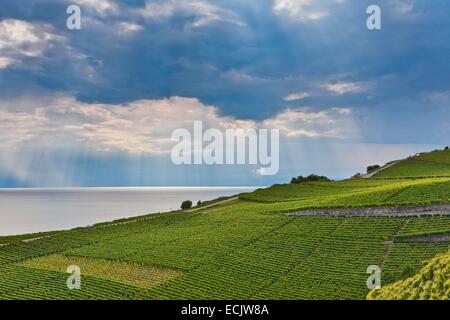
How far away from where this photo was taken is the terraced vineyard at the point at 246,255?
39219 mm

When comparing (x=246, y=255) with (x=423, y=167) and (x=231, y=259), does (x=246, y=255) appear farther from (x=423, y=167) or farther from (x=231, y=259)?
(x=423, y=167)

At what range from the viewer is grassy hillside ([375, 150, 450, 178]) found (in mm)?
97194

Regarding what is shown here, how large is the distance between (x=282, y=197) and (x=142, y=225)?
2980 cm

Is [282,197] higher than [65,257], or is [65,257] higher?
[282,197]

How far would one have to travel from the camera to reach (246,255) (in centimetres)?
4838

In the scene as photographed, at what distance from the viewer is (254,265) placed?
45.0 meters

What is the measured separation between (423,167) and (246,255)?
7523 cm

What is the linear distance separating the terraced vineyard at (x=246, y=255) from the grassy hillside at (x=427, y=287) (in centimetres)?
652

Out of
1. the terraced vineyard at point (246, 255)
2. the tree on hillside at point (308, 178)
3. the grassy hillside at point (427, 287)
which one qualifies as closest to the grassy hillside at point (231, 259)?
the terraced vineyard at point (246, 255)

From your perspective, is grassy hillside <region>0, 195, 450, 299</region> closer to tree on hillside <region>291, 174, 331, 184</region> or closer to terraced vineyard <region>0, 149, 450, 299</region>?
terraced vineyard <region>0, 149, 450, 299</region>

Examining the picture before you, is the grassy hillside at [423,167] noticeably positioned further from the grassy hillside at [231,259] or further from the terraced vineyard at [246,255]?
the grassy hillside at [231,259]

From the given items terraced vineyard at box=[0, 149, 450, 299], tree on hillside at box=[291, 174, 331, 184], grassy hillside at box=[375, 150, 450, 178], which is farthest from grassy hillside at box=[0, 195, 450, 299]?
tree on hillside at box=[291, 174, 331, 184]
